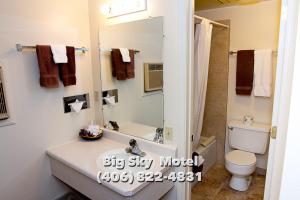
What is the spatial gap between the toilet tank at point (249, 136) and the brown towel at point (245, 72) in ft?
1.44

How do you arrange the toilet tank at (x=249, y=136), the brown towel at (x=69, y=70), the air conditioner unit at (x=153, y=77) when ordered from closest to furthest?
the air conditioner unit at (x=153, y=77), the brown towel at (x=69, y=70), the toilet tank at (x=249, y=136)

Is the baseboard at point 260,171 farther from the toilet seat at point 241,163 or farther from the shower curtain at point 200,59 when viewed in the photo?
the shower curtain at point 200,59

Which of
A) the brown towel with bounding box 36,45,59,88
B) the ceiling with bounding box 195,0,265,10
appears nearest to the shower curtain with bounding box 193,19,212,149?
the ceiling with bounding box 195,0,265,10

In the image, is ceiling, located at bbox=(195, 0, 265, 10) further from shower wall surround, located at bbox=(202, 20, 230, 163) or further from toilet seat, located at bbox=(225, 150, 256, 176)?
toilet seat, located at bbox=(225, 150, 256, 176)

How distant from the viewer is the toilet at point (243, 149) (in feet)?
7.78

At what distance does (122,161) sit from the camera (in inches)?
65.9

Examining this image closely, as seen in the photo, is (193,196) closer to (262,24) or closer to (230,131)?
(230,131)

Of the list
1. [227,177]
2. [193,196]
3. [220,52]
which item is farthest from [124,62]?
[227,177]

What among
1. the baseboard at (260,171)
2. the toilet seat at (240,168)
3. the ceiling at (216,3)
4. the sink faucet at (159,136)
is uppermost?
the ceiling at (216,3)

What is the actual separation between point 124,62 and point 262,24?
181 cm

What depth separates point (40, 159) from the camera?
1875mm

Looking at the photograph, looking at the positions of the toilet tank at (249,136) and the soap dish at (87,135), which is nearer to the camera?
the soap dish at (87,135)

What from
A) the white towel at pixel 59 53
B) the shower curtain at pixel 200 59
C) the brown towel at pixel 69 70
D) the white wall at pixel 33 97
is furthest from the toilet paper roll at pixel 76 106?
the shower curtain at pixel 200 59

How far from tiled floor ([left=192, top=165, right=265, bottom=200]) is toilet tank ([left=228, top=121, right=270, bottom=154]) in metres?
0.42
